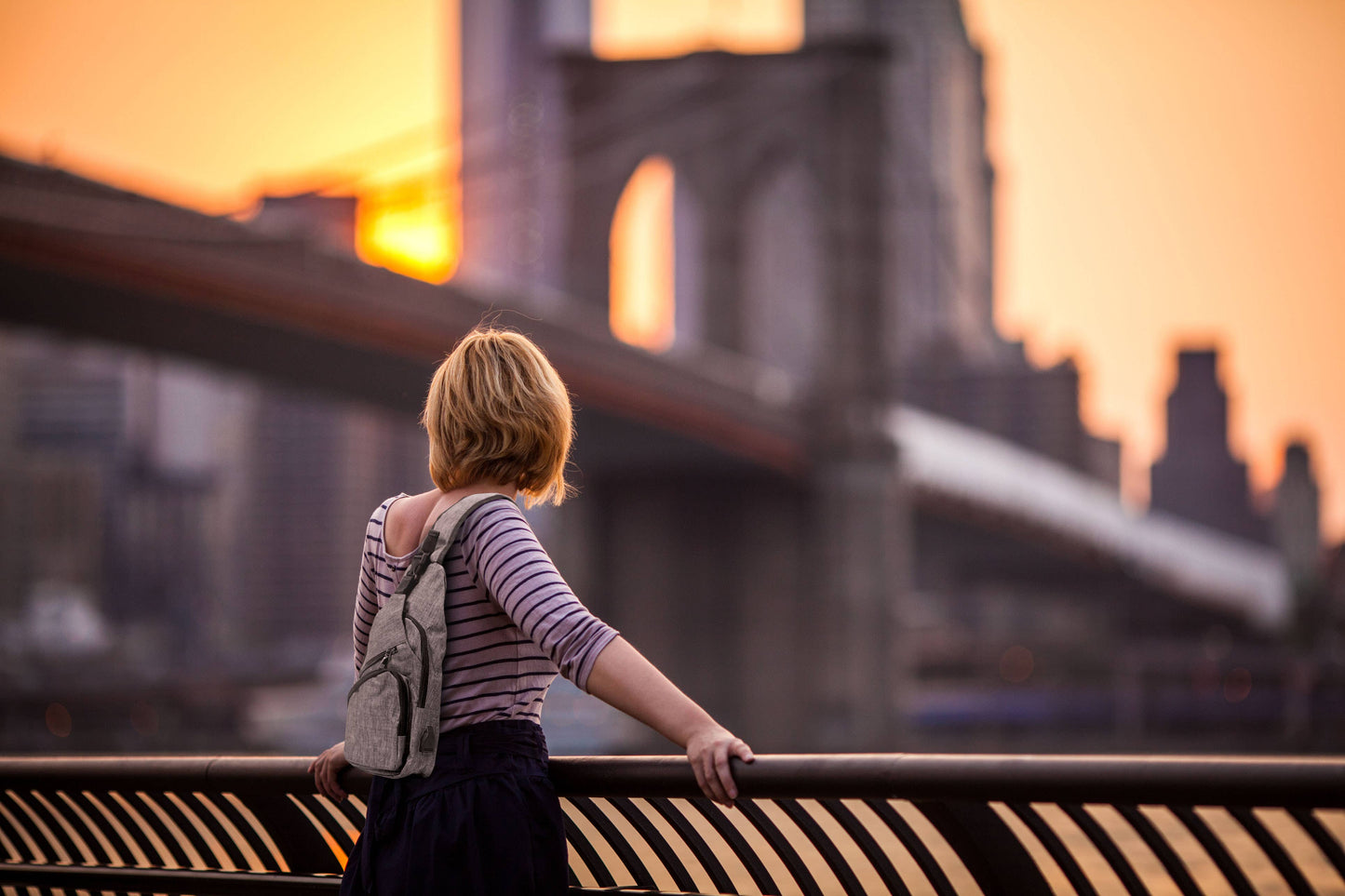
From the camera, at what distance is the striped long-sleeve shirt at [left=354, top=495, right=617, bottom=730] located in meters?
2.28

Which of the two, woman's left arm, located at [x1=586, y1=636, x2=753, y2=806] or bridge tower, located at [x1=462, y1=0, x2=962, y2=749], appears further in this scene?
bridge tower, located at [x1=462, y1=0, x2=962, y2=749]

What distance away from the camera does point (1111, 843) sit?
7.67ft

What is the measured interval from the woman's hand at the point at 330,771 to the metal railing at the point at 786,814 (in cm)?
4

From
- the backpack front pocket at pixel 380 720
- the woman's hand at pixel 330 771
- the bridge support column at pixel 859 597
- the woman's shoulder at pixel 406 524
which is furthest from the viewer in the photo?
the bridge support column at pixel 859 597

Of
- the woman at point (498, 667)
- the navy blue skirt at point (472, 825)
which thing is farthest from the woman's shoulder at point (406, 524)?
the navy blue skirt at point (472, 825)

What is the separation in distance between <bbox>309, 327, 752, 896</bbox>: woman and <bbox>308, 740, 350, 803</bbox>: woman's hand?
10.2 inches

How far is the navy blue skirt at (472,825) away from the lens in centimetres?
233

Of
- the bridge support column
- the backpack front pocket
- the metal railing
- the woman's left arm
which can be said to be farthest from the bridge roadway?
the woman's left arm

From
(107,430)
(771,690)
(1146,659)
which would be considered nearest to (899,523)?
(771,690)

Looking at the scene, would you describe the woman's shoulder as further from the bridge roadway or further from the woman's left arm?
the bridge roadway

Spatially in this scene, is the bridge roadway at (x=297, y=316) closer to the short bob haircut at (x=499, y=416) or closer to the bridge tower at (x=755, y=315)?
the bridge tower at (x=755, y=315)

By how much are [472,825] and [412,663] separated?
0.25 metres

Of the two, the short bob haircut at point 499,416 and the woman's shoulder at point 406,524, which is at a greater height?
the short bob haircut at point 499,416

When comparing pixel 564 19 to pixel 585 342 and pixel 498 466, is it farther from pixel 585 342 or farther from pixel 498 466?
pixel 498 466
